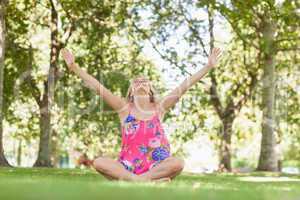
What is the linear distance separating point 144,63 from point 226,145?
456cm

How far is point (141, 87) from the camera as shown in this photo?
9.62 m

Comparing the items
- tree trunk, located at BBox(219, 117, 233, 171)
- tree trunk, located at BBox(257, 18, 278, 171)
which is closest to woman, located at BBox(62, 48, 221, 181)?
tree trunk, located at BBox(257, 18, 278, 171)

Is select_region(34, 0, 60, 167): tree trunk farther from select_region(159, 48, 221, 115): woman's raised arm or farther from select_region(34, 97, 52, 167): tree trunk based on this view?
select_region(159, 48, 221, 115): woman's raised arm

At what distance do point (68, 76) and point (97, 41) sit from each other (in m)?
1.96

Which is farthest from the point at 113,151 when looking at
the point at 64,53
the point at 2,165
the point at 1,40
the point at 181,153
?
the point at 64,53

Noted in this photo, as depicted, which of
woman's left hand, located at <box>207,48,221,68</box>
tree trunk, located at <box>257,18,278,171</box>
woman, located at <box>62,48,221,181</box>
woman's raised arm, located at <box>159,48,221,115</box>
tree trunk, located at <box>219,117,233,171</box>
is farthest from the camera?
tree trunk, located at <box>219,117,233,171</box>

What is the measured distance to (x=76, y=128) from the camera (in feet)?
90.8

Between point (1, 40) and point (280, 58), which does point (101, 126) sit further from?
point (1, 40)

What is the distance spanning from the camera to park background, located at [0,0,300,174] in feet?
67.2

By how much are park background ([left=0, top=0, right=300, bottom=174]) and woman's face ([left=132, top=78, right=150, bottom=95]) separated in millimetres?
7754

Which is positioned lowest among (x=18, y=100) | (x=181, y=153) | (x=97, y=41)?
(x=181, y=153)

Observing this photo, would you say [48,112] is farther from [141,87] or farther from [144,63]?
[141,87]

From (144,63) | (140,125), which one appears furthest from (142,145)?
(144,63)

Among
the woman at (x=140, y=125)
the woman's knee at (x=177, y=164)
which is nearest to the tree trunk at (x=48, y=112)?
the woman at (x=140, y=125)
